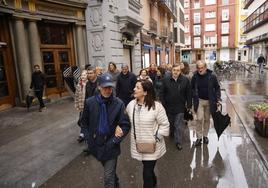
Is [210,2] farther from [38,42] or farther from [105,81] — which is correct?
[105,81]

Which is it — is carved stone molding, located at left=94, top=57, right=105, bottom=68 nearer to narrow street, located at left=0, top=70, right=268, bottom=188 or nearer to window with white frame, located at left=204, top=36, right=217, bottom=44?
narrow street, located at left=0, top=70, right=268, bottom=188

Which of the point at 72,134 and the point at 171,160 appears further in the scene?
the point at 72,134

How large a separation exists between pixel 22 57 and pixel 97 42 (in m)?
3.83

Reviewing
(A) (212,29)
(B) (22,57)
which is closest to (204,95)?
(B) (22,57)

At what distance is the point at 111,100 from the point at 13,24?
7.95 m

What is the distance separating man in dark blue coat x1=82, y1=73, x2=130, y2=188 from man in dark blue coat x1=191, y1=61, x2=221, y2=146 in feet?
8.53

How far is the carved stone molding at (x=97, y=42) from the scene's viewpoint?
39.1ft

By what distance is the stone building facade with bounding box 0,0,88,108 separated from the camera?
9094mm

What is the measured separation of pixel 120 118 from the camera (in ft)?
9.59

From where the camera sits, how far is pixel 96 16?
11789 millimetres

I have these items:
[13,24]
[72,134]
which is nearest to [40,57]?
[13,24]

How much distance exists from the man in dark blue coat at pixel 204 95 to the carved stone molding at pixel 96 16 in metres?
7.91

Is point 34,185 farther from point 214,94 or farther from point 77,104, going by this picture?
point 214,94

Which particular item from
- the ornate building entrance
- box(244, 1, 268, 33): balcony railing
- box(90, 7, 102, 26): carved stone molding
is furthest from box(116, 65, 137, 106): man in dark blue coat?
box(244, 1, 268, 33): balcony railing
